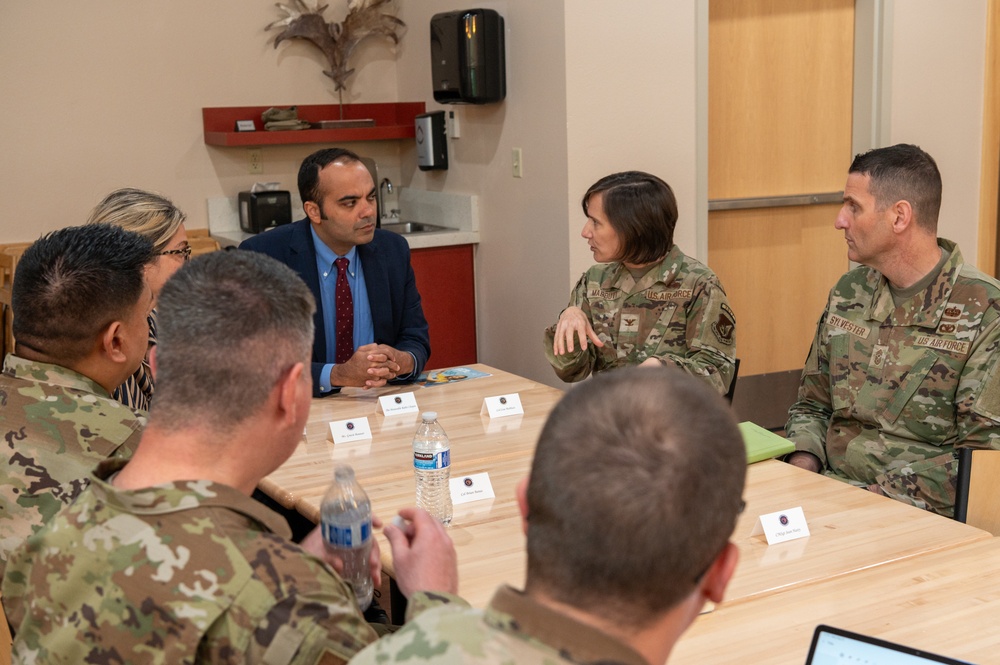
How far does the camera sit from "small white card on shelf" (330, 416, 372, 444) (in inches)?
111

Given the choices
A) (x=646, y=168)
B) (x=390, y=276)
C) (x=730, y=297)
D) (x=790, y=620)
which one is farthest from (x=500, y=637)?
(x=730, y=297)

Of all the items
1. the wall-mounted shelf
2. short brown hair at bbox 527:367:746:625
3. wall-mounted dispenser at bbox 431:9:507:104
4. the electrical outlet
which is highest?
wall-mounted dispenser at bbox 431:9:507:104

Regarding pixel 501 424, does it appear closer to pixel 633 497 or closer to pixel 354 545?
pixel 354 545

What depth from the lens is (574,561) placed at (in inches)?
36.7

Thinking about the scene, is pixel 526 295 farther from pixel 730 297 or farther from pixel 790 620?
pixel 790 620

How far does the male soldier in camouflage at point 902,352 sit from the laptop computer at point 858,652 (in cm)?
122

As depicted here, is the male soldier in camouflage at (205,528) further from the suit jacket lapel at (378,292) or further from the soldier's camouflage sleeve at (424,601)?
the suit jacket lapel at (378,292)

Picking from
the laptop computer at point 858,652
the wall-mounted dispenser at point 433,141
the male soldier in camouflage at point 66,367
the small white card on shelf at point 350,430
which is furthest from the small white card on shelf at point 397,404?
the wall-mounted dispenser at point 433,141

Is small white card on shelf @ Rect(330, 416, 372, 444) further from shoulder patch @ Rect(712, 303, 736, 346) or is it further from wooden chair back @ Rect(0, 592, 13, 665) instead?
shoulder patch @ Rect(712, 303, 736, 346)

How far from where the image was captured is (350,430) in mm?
2840

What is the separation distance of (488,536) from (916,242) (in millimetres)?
1456

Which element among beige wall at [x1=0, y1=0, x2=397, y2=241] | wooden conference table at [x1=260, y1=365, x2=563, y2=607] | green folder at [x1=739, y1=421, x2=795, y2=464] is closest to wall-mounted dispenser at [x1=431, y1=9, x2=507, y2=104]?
beige wall at [x1=0, y1=0, x2=397, y2=241]

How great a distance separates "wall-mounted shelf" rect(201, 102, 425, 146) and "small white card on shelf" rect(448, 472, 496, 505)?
3.48 metres

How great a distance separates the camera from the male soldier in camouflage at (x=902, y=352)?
2.62 metres
